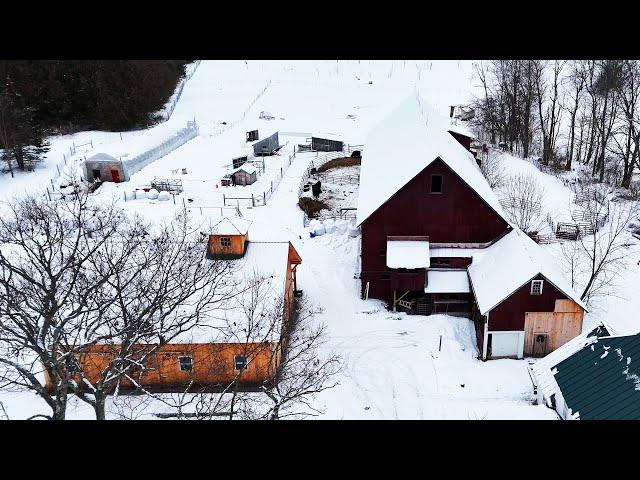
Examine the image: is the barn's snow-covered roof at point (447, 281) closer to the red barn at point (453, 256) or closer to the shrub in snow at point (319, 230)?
the red barn at point (453, 256)

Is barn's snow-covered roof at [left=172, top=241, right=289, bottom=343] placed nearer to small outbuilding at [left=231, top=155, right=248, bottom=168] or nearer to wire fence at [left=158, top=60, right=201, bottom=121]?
small outbuilding at [left=231, top=155, right=248, bottom=168]

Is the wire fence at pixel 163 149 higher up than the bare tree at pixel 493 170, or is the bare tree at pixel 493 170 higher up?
the wire fence at pixel 163 149

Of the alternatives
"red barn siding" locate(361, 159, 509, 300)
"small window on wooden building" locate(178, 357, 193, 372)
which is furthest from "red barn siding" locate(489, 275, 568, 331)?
"small window on wooden building" locate(178, 357, 193, 372)

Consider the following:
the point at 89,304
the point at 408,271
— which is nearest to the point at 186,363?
the point at 89,304

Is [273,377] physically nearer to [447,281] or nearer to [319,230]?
[447,281]

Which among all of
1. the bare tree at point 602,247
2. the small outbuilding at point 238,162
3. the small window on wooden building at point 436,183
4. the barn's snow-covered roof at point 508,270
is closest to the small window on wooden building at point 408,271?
the barn's snow-covered roof at point 508,270
